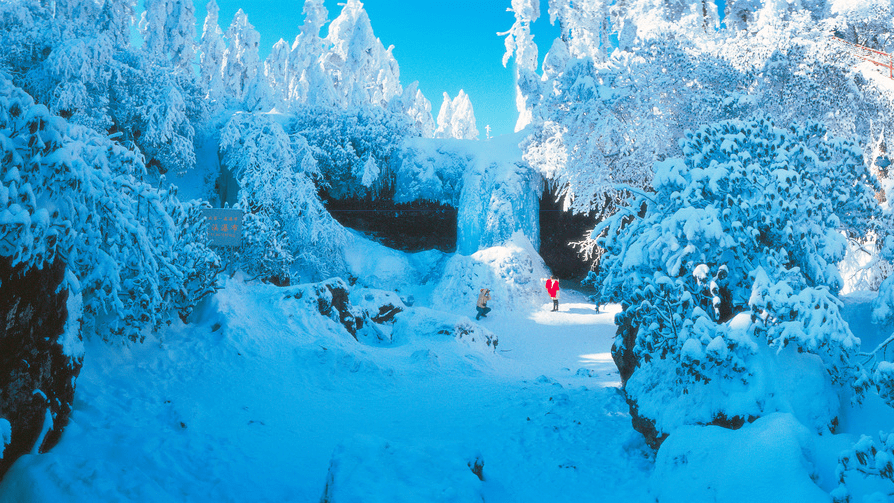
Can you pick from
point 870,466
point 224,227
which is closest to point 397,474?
point 870,466

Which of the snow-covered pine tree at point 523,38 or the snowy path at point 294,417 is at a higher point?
the snow-covered pine tree at point 523,38

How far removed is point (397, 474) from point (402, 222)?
16527 millimetres

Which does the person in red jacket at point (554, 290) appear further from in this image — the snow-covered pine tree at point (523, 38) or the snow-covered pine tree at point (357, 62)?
the snow-covered pine tree at point (357, 62)

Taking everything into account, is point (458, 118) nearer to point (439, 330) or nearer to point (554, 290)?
point (554, 290)

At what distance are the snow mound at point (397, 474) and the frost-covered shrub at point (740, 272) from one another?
242cm

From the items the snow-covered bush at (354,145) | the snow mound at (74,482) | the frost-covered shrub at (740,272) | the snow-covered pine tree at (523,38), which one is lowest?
the snow mound at (74,482)

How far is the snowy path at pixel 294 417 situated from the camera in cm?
427

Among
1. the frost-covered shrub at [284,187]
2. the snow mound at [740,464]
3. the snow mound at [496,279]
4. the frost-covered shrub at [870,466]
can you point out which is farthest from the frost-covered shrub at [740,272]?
the frost-covered shrub at [284,187]

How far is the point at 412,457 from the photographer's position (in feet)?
14.9

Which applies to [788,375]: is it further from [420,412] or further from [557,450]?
[420,412]

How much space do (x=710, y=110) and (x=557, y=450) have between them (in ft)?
29.1

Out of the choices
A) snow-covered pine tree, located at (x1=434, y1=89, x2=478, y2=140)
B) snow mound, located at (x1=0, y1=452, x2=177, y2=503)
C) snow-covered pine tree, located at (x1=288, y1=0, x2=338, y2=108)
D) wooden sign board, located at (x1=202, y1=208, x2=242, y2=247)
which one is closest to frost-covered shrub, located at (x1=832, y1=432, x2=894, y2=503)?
snow mound, located at (x1=0, y1=452, x2=177, y2=503)

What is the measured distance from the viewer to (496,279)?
1700 centimetres

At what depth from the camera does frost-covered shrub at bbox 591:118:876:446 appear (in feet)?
15.0
